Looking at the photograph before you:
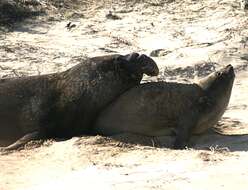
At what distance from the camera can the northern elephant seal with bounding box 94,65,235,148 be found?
8.83 metres

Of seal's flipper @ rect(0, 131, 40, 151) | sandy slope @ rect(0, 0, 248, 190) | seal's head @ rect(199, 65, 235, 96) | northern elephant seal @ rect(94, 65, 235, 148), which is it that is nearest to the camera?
sandy slope @ rect(0, 0, 248, 190)

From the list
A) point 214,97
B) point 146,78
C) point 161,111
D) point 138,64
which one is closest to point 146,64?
point 138,64

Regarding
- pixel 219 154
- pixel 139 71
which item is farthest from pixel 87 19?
pixel 219 154

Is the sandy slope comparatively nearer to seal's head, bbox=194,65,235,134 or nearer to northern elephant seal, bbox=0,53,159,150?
seal's head, bbox=194,65,235,134

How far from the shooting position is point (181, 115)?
29.0ft

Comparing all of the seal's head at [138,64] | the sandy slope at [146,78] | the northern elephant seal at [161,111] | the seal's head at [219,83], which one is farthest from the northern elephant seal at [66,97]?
the seal's head at [219,83]

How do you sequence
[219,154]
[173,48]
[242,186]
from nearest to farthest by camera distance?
[242,186]
[219,154]
[173,48]

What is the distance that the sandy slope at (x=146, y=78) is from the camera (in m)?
6.93

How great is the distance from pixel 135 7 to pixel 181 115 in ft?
17.8

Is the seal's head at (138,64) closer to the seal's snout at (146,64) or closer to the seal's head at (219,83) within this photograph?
the seal's snout at (146,64)

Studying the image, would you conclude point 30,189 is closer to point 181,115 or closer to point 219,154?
point 219,154

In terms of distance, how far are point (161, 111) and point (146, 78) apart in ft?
7.59

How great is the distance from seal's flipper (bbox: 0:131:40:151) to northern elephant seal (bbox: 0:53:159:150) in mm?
11

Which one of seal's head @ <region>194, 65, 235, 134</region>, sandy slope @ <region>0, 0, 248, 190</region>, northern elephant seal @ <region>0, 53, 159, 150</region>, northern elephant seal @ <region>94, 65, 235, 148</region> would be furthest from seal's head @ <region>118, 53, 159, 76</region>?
sandy slope @ <region>0, 0, 248, 190</region>
